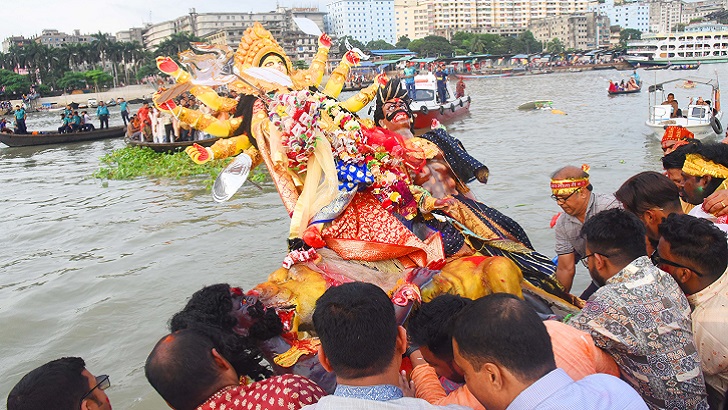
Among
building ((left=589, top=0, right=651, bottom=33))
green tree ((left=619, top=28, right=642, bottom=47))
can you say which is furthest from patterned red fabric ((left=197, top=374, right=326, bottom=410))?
building ((left=589, top=0, right=651, bottom=33))

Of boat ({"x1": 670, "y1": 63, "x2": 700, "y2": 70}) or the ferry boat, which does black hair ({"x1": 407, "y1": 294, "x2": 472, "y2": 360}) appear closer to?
boat ({"x1": 670, "y1": 63, "x2": 700, "y2": 70})

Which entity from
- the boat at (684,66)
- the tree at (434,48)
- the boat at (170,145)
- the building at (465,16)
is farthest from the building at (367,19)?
the boat at (170,145)

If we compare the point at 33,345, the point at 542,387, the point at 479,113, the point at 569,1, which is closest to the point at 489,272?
the point at 542,387

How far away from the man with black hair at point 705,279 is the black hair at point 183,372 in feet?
6.73

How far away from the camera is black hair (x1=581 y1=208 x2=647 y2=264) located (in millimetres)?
2518

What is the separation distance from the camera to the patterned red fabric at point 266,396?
2166mm

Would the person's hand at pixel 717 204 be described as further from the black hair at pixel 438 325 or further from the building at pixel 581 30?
the building at pixel 581 30

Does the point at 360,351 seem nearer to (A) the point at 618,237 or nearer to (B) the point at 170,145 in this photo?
(A) the point at 618,237

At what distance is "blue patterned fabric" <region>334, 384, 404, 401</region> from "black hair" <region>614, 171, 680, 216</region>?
221cm

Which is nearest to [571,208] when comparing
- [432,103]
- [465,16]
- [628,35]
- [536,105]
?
[432,103]

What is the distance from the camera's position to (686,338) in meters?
2.30

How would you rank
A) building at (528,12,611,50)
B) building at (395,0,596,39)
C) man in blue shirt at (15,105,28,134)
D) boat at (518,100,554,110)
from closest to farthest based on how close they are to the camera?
man in blue shirt at (15,105,28,134) < boat at (518,100,554,110) < building at (528,12,611,50) < building at (395,0,596,39)

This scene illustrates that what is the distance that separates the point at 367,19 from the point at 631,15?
69.3 meters

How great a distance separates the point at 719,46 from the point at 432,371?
77653 mm
